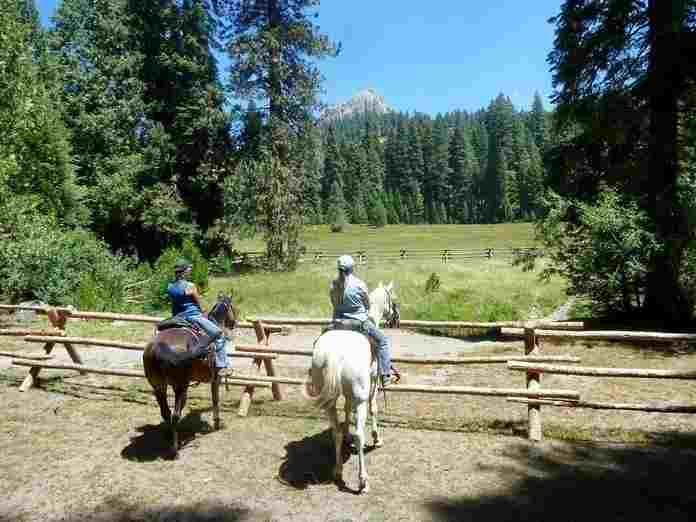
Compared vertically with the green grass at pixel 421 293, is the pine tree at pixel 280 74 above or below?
above

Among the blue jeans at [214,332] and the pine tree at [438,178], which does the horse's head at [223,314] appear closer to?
the blue jeans at [214,332]

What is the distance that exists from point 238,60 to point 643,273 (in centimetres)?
2294

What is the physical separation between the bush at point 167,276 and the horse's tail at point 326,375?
16836mm

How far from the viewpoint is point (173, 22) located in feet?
98.4

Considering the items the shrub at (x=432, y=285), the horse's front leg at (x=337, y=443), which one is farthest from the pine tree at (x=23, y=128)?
the shrub at (x=432, y=285)

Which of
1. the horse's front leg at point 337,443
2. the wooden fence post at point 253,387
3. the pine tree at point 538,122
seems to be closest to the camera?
the horse's front leg at point 337,443

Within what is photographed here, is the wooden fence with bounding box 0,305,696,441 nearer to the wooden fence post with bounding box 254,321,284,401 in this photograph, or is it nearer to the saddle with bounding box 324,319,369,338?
the wooden fence post with bounding box 254,321,284,401

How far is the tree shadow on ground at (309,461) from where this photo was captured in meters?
6.80

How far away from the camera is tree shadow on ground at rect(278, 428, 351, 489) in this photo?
268 inches

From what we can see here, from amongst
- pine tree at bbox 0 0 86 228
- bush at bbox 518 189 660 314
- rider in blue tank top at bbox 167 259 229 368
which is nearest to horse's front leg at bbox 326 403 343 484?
rider in blue tank top at bbox 167 259 229 368

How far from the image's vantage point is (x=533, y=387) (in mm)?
8141

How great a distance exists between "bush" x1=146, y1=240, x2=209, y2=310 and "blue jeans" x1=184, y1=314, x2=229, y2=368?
569 inches

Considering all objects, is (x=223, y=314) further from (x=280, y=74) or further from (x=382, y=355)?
(x=280, y=74)

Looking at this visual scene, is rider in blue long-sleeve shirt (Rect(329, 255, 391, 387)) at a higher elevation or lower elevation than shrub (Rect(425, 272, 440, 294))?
higher
